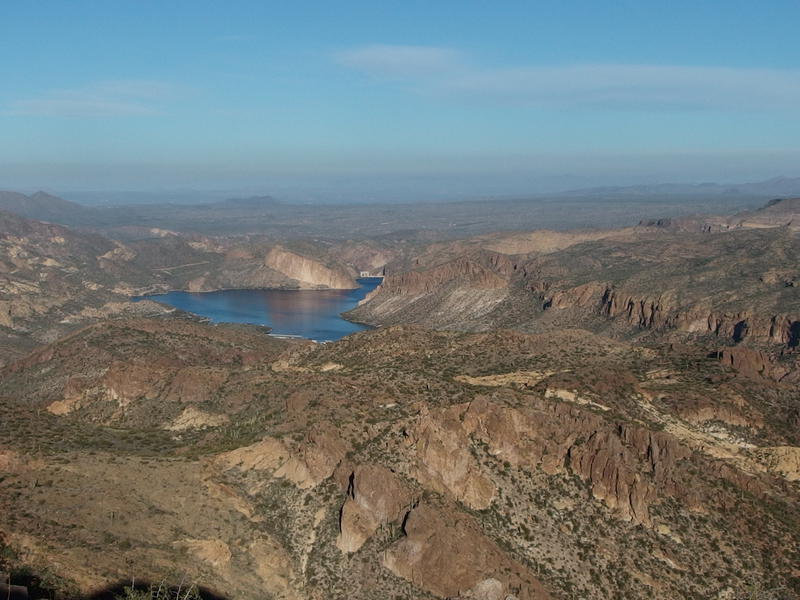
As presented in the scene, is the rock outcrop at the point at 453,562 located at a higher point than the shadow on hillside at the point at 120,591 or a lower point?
lower

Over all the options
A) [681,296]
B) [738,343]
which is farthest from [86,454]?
[681,296]

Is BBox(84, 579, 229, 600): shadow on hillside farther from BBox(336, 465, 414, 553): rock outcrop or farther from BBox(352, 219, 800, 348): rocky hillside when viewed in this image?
BBox(352, 219, 800, 348): rocky hillside

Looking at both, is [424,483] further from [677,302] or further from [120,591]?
[677,302]

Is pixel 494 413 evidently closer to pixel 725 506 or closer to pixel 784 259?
pixel 725 506

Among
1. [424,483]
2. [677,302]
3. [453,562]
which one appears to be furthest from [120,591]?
[677,302]

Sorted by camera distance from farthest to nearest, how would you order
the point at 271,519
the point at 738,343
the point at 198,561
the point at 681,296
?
1. the point at 681,296
2. the point at 738,343
3. the point at 271,519
4. the point at 198,561

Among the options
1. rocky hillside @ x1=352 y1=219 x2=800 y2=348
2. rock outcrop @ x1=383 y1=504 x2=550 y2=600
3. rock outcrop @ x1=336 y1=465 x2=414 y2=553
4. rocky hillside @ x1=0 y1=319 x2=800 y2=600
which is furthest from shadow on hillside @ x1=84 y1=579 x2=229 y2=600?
rocky hillside @ x1=352 y1=219 x2=800 y2=348

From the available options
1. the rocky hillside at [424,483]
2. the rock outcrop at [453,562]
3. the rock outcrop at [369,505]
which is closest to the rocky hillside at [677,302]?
the rocky hillside at [424,483]

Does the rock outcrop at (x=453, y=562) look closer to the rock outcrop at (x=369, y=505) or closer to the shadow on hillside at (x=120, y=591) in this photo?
the rock outcrop at (x=369, y=505)
